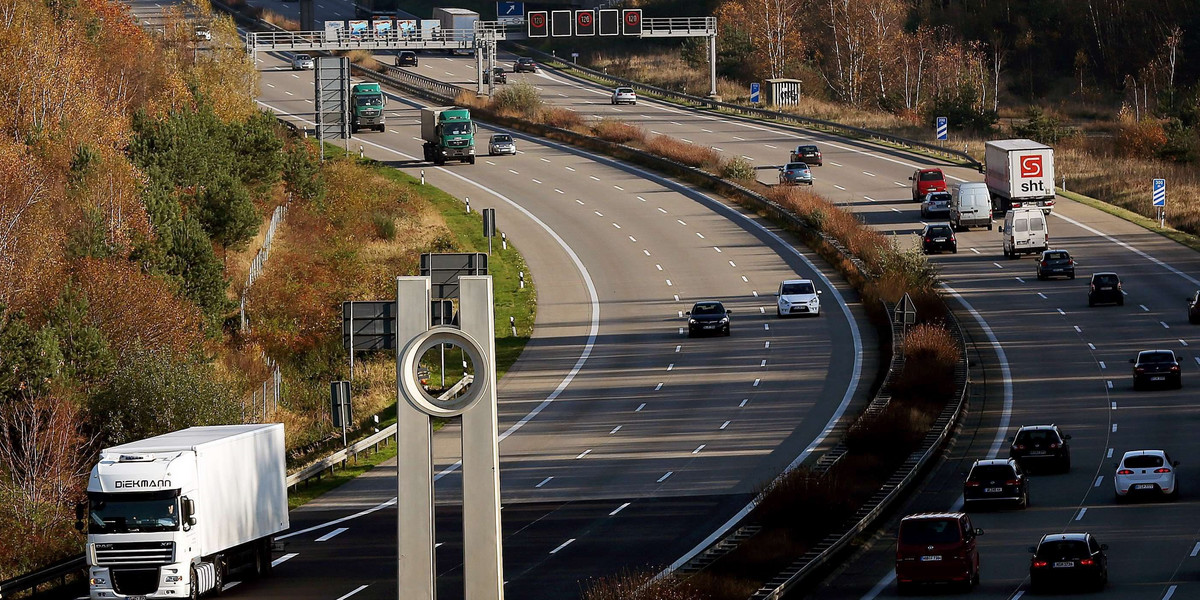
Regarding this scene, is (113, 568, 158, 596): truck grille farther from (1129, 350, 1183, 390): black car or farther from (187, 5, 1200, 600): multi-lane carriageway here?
(1129, 350, 1183, 390): black car

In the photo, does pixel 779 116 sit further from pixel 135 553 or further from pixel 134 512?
pixel 135 553

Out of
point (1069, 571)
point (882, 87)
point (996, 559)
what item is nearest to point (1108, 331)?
point (996, 559)

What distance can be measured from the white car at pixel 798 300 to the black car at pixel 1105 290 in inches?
455

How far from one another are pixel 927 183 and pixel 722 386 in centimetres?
3433

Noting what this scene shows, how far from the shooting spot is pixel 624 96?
4737 inches

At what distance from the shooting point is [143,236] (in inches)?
2186

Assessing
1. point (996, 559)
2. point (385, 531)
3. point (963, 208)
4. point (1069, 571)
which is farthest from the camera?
point (963, 208)

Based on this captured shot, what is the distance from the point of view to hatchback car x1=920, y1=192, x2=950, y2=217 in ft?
261

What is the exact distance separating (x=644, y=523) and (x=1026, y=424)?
16356 mm

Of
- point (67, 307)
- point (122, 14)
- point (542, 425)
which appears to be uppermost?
point (122, 14)

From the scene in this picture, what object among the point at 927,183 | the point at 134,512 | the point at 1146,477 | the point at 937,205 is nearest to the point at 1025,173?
the point at 937,205

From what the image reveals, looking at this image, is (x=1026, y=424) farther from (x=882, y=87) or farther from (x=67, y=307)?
(x=882, y=87)

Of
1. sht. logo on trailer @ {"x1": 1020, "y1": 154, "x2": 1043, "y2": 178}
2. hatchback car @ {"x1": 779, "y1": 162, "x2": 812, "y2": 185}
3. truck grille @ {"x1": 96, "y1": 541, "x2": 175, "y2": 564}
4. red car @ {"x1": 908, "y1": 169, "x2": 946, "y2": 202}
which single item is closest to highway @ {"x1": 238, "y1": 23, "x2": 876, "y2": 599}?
truck grille @ {"x1": 96, "y1": 541, "x2": 175, "y2": 564}

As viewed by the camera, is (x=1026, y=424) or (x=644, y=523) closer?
(x=644, y=523)
